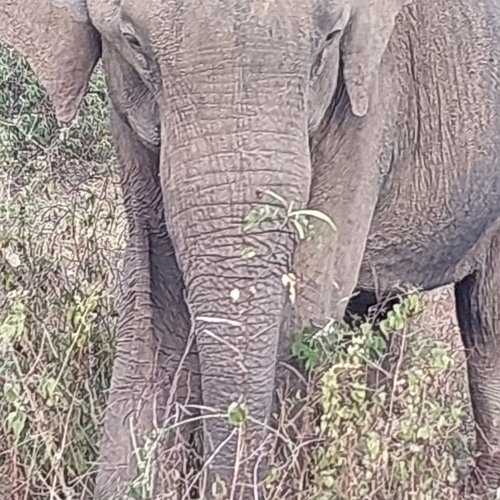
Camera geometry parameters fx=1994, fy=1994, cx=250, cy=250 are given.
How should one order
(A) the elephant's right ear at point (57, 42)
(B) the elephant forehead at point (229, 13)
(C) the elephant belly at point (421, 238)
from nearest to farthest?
(B) the elephant forehead at point (229, 13) < (A) the elephant's right ear at point (57, 42) < (C) the elephant belly at point (421, 238)

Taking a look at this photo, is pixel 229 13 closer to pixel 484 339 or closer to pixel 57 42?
pixel 57 42

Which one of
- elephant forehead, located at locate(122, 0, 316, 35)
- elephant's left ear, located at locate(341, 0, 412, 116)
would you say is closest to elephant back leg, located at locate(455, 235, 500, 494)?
elephant's left ear, located at locate(341, 0, 412, 116)

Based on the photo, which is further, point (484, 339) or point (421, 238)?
point (484, 339)

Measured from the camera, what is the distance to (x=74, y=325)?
4840mm

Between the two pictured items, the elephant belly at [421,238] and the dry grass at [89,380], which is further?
the elephant belly at [421,238]

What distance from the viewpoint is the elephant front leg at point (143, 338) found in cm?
451

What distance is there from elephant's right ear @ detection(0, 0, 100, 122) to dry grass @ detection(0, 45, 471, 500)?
47 centimetres

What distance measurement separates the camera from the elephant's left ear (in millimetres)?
4188

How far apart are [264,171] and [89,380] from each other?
1204 millimetres

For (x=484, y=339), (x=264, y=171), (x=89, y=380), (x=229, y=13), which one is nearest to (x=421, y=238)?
(x=484, y=339)

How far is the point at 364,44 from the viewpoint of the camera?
421 cm

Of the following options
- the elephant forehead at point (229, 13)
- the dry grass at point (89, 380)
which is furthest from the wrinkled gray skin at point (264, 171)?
the dry grass at point (89, 380)

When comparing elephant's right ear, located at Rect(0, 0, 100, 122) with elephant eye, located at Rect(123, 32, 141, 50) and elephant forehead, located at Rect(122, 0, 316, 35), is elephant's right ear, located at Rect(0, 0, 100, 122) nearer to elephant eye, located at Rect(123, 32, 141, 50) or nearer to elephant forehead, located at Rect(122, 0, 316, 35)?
elephant eye, located at Rect(123, 32, 141, 50)

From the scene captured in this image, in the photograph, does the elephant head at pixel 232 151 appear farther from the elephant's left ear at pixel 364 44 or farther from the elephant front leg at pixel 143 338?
the elephant front leg at pixel 143 338
